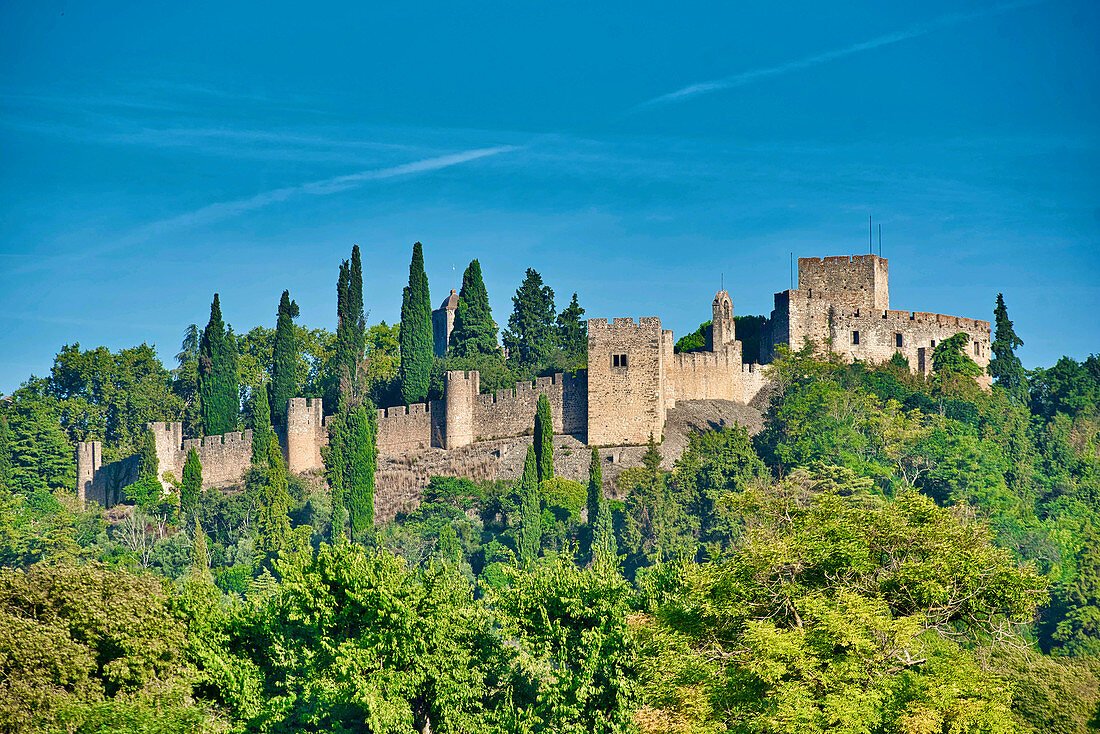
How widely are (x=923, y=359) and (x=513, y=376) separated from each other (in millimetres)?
15922

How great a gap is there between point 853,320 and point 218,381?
23.6 m

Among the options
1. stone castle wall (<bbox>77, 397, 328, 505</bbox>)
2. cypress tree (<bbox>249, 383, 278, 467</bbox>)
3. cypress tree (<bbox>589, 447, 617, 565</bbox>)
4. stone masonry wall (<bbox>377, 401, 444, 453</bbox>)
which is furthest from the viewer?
stone castle wall (<bbox>77, 397, 328, 505</bbox>)

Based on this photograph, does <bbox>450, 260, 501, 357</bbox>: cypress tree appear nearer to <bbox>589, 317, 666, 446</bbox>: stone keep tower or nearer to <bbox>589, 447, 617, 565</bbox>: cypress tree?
<bbox>589, 317, 666, 446</bbox>: stone keep tower

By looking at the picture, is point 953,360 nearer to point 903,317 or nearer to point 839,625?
point 903,317

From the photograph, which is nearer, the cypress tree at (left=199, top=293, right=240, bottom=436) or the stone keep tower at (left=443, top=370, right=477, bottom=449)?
the stone keep tower at (left=443, top=370, right=477, bottom=449)

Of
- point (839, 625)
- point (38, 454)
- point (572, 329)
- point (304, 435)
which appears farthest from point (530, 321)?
point (839, 625)

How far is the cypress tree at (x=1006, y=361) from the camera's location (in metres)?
60.8

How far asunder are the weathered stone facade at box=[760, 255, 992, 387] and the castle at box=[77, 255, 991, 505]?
0.04 m

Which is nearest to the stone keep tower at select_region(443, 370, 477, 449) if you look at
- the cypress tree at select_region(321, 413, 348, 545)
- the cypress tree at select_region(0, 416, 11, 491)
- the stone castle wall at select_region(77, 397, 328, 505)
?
the cypress tree at select_region(321, 413, 348, 545)

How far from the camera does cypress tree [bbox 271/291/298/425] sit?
5528 cm

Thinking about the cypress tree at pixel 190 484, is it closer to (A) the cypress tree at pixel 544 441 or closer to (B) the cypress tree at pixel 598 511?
(A) the cypress tree at pixel 544 441

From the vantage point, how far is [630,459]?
163 ft

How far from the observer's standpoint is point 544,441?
49281mm

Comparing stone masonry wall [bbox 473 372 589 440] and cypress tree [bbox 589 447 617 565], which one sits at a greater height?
stone masonry wall [bbox 473 372 589 440]
